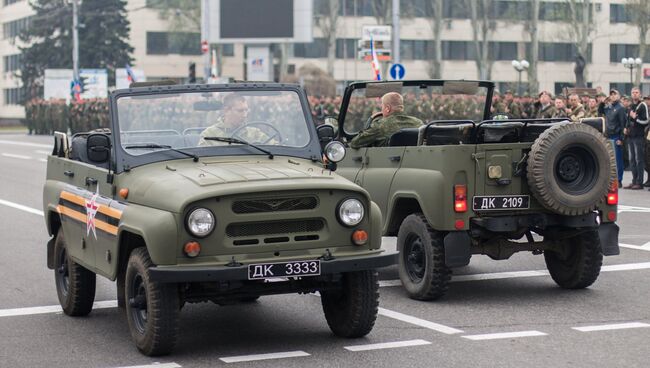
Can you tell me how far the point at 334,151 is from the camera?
9914 millimetres

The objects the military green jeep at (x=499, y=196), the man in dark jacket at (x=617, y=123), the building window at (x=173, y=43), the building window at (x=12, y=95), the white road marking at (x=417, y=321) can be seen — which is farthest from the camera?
the building window at (x=12, y=95)

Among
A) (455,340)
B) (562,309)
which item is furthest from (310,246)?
(562,309)

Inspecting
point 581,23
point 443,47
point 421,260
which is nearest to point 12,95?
Result: point 443,47

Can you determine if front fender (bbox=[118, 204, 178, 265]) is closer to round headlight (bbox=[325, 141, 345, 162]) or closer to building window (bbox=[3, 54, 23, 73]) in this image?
round headlight (bbox=[325, 141, 345, 162])

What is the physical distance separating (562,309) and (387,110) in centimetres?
321

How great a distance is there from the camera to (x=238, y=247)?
869 cm

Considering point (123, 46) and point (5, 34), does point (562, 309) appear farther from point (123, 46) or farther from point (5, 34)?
point (5, 34)

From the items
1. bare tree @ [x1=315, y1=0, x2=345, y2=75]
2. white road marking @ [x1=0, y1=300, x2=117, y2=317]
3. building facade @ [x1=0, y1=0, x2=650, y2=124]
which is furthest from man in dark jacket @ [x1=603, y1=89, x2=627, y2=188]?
building facade @ [x1=0, y1=0, x2=650, y2=124]

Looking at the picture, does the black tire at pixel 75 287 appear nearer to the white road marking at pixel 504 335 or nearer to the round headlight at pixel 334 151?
the round headlight at pixel 334 151

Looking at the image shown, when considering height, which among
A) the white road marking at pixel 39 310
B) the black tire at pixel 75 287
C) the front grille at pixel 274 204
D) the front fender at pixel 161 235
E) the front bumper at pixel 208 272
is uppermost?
the front grille at pixel 274 204

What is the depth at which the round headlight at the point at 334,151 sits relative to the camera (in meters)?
9.89

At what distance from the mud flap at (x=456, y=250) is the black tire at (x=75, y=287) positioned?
297 centimetres

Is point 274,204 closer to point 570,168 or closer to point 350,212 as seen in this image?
point 350,212

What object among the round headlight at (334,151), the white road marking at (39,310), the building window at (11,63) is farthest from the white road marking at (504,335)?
the building window at (11,63)
